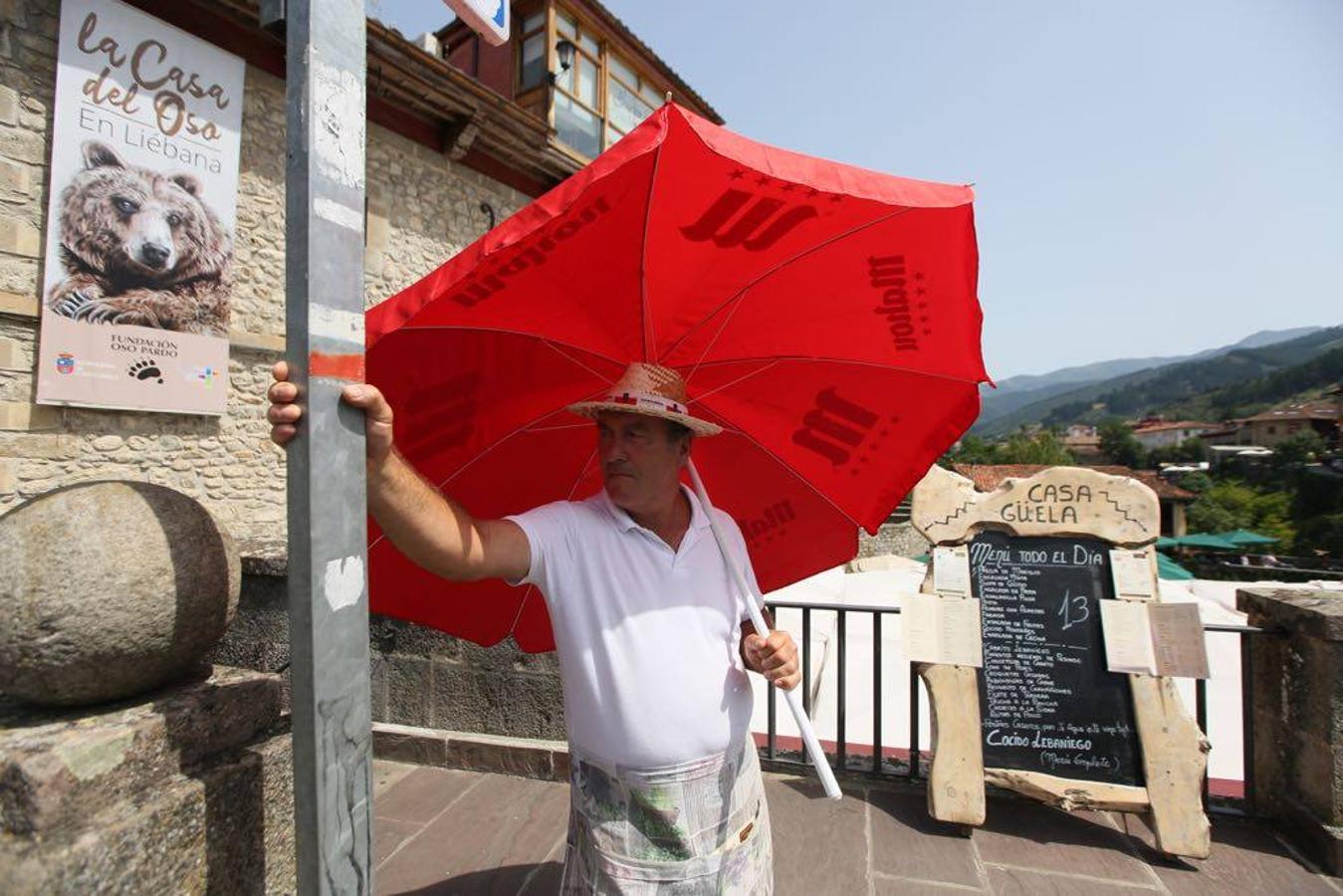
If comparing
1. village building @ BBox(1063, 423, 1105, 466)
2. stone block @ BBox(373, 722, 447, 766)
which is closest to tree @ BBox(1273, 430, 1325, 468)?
village building @ BBox(1063, 423, 1105, 466)

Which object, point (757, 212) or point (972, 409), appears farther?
point (972, 409)

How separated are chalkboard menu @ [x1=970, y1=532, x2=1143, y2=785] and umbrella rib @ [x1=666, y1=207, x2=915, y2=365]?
2.52 meters

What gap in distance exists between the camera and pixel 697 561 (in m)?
1.72

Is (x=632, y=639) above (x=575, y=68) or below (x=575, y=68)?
below

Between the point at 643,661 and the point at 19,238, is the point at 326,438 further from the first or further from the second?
the point at 19,238

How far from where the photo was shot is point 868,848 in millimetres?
3211

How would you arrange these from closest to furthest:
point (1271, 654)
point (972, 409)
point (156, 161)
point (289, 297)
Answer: point (289, 297) → point (972, 409) → point (1271, 654) → point (156, 161)

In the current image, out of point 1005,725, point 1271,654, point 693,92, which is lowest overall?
point 1005,725

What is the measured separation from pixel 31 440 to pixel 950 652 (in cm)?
975

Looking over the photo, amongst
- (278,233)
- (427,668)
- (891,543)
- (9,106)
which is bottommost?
(891,543)

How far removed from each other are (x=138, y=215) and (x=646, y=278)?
32.4ft

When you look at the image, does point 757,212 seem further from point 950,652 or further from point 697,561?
point 950,652

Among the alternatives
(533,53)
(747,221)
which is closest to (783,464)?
(747,221)

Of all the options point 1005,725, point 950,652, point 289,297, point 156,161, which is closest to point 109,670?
point 289,297
